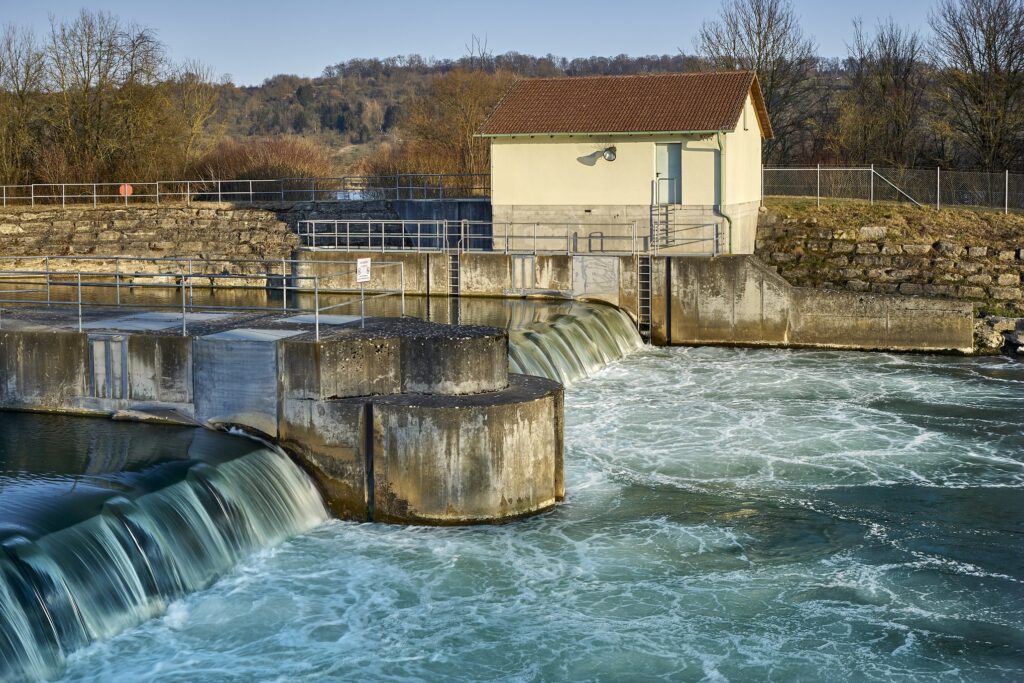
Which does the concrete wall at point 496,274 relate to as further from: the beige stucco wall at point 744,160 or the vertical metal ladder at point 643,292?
the beige stucco wall at point 744,160

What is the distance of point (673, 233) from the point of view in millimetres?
32188

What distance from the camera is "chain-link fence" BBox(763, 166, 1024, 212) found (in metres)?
38.3

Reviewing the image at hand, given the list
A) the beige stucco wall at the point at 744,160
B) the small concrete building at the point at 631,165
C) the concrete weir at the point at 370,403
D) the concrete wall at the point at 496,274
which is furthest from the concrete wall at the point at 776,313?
the concrete weir at the point at 370,403

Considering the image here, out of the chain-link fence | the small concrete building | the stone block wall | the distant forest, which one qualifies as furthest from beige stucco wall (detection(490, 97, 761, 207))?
the distant forest

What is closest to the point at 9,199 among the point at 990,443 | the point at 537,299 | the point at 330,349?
the point at 537,299

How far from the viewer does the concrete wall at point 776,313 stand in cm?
2911

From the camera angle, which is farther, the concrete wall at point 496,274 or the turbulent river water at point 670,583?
the concrete wall at point 496,274

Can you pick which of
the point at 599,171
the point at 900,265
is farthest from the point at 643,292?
the point at 900,265

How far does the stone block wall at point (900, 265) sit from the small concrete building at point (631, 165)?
1846 millimetres

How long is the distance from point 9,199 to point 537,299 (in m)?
25.5

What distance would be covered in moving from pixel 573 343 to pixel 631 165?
26.6 ft

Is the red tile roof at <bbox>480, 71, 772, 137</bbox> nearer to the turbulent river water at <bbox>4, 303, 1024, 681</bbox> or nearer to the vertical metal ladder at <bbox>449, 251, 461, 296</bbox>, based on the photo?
the vertical metal ladder at <bbox>449, 251, 461, 296</bbox>

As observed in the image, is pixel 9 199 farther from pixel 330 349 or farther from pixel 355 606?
pixel 355 606

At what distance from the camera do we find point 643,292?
30969 millimetres
